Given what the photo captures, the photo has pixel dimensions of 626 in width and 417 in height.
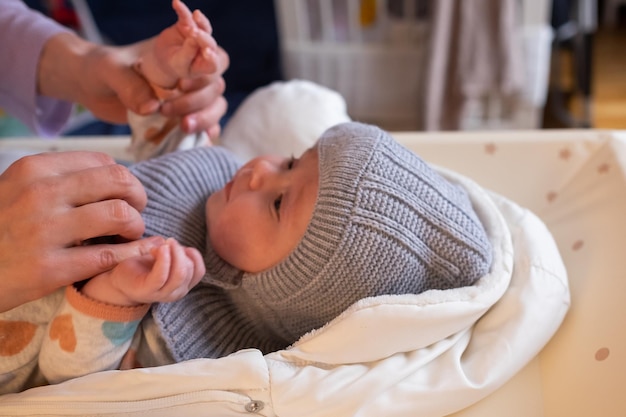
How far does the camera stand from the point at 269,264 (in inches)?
33.6

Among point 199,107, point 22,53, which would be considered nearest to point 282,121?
point 199,107

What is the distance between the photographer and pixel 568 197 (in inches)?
41.0

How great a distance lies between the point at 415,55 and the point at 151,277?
1376mm

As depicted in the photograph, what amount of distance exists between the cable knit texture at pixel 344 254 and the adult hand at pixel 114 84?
0.15m

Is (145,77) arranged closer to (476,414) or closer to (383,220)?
(383,220)

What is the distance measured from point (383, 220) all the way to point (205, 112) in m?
0.38

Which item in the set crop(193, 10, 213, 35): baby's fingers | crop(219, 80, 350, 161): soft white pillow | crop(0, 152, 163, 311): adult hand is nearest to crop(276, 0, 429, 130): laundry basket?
crop(219, 80, 350, 161): soft white pillow

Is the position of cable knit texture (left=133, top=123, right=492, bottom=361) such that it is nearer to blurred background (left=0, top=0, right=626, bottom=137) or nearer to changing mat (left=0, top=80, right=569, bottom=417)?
changing mat (left=0, top=80, right=569, bottom=417)

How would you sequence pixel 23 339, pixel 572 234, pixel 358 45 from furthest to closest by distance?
pixel 358 45, pixel 572 234, pixel 23 339

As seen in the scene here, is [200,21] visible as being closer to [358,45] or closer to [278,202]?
[278,202]

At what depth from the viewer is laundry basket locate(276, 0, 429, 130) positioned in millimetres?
1835

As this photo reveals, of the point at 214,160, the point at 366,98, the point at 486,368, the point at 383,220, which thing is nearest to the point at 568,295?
the point at 486,368

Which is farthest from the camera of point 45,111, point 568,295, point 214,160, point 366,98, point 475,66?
point 366,98

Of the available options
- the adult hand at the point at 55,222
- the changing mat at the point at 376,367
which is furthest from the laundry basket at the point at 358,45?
the adult hand at the point at 55,222
